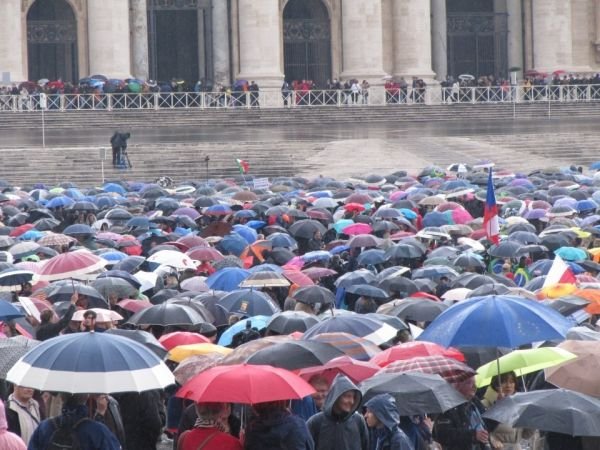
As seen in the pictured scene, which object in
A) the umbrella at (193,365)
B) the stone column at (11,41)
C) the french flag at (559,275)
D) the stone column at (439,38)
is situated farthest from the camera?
the stone column at (439,38)

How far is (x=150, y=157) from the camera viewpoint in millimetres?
42156

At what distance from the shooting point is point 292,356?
1089 centimetres

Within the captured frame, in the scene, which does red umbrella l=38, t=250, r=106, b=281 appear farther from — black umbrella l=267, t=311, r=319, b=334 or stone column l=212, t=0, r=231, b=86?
stone column l=212, t=0, r=231, b=86

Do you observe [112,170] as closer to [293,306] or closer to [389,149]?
[389,149]

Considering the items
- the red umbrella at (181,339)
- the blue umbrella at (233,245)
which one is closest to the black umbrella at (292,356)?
the red umbrella at (181,339)

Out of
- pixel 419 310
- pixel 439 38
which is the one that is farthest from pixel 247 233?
pixel 439 38

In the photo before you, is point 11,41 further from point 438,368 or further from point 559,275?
point 438,368

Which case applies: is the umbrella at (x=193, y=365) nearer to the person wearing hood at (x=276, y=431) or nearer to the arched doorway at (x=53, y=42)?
the person wearing hood at (x=276, y=431)

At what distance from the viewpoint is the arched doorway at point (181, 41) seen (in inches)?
2232

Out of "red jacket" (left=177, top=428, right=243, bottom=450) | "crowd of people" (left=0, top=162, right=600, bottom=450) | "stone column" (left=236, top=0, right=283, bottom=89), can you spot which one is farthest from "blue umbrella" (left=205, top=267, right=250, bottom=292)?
"stone column" (left=236, top=0, right=283, bottom=89)

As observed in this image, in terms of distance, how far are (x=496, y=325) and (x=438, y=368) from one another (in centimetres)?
90

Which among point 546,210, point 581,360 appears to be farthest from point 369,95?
point 581,360

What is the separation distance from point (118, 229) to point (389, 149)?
71.5ft

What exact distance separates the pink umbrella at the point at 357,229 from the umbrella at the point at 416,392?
468 inches
